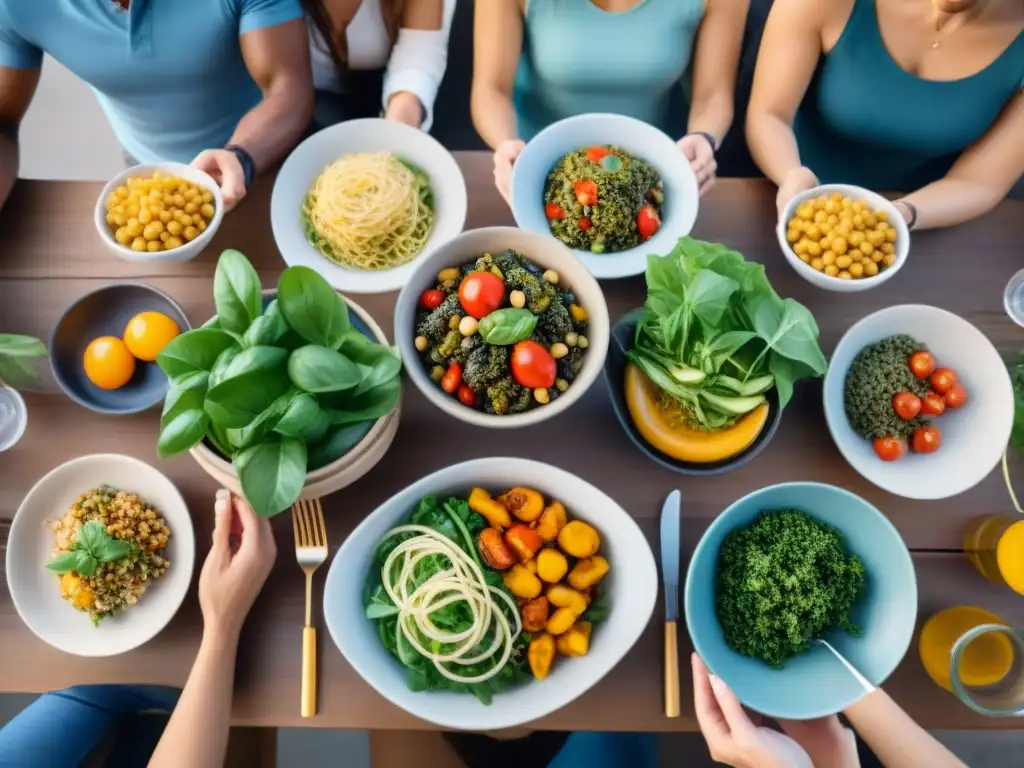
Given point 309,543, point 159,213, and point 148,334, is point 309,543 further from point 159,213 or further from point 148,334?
point 159,213

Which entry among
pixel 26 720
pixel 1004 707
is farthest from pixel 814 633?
pixel 26 720

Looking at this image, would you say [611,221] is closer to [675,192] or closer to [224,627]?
[675,192]

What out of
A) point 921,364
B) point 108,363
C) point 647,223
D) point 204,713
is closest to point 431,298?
point 647,223

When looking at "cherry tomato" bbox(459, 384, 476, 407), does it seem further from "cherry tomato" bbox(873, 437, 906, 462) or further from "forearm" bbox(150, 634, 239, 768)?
"cherry tomato" bbox(873, 437, 906, 462)

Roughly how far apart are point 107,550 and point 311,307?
518 millimetres

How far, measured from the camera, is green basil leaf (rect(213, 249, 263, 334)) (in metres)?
0.79

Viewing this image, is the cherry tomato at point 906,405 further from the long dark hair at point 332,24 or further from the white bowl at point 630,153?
the long dark hair at point 332,24

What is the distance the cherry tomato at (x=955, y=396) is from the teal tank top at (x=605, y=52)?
918mm

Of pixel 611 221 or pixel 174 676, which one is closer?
pixel 174 676

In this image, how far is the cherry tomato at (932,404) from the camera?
41.8 inches

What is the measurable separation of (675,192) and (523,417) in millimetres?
556

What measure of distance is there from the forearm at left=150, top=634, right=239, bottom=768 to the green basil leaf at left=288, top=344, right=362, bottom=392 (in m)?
0.49

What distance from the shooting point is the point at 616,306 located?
1.19 metres

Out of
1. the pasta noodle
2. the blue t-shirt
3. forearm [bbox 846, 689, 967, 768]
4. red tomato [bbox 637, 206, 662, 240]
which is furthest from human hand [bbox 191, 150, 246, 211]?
forearm [bbox 846, 689, 967, 768]
